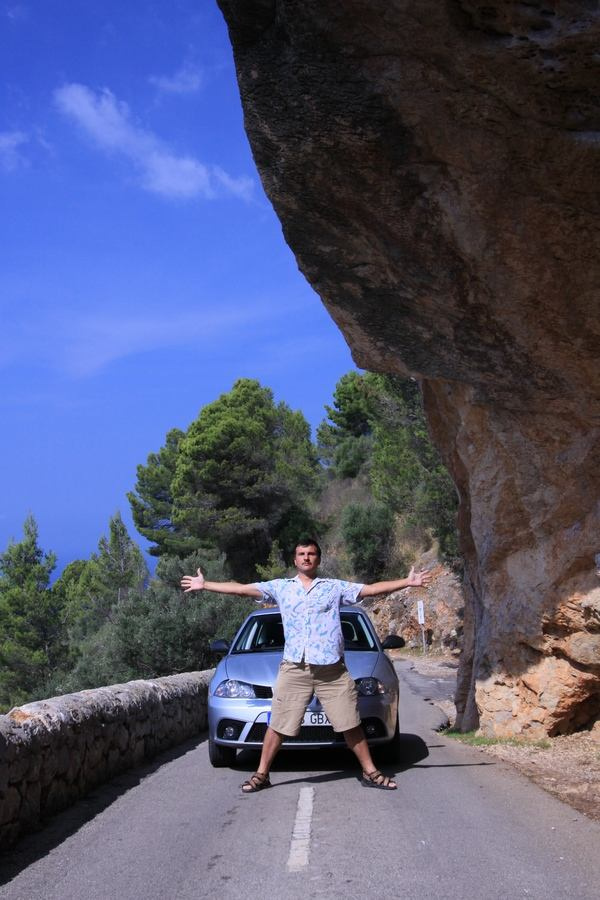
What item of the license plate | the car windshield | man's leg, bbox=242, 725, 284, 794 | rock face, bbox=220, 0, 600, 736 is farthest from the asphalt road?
rock face, bbox=220, 0, 600, 736

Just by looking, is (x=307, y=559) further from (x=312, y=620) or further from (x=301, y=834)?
(x=301, y=834)

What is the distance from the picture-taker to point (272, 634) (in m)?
9.70

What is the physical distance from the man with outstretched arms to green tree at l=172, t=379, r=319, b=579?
32196 millimetres

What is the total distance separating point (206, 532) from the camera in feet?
132

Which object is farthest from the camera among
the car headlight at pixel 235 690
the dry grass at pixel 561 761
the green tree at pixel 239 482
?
the green tree at pixel 239 482

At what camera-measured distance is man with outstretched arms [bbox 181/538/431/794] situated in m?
6.93

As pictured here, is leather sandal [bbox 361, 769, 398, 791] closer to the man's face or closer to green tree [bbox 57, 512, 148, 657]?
the man's face

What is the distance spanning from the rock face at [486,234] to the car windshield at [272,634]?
1.70 m

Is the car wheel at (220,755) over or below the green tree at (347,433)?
below

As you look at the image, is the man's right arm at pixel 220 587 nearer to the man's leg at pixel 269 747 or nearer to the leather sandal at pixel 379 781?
the man's leg at pixel 269 747

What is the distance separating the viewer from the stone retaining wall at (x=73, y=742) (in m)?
5.83

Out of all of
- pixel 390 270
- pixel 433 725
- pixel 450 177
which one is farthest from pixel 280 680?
pixel 433 725

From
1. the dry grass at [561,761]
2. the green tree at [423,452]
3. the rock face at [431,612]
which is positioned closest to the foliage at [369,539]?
the rock face at [431,612]

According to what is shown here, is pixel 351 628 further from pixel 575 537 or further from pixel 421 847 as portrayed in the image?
pixel 421 847
